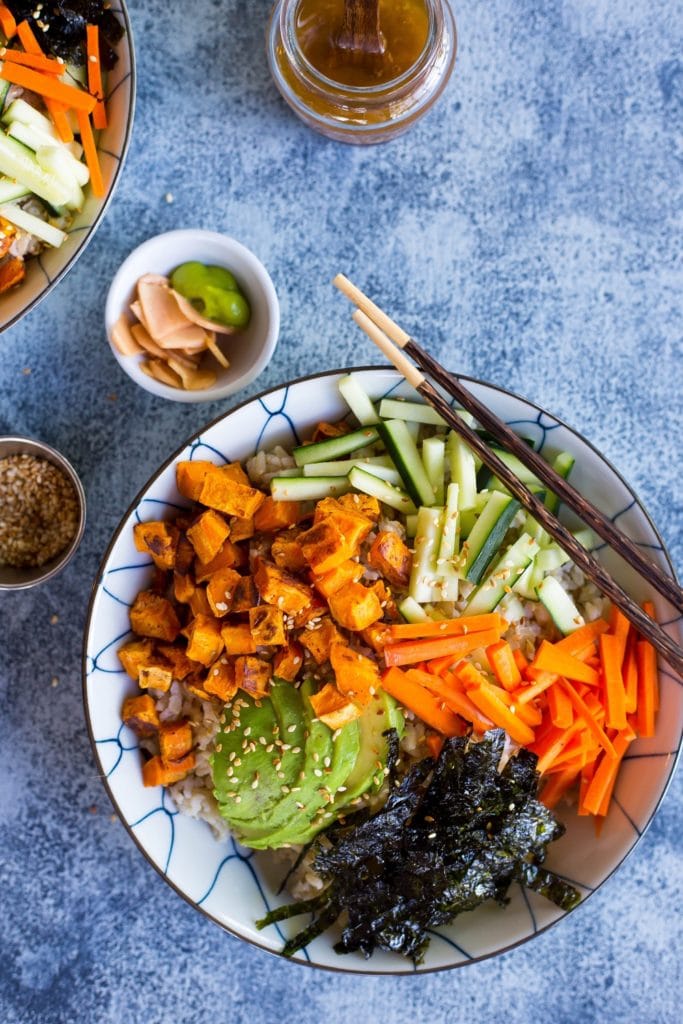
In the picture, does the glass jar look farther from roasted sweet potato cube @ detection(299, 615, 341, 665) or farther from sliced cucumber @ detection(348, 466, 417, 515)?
roasted sweet potato cube @ detection(299, 615, 341, 665)

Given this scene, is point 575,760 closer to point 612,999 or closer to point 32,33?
point 612,999

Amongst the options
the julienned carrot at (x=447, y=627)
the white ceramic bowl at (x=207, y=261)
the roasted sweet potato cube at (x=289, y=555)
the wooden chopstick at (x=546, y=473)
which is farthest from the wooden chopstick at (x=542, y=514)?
the roasted sweet potato cube at (x=289, y=555)

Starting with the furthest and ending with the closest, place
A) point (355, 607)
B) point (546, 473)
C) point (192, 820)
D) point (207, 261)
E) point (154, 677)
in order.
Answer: point (207, 261) → point (192, 820) → point (154, 677) → point (546, 473) → point (355, 607)

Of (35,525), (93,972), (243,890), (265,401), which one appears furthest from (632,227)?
(93,972)

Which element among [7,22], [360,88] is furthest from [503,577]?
[7,22]

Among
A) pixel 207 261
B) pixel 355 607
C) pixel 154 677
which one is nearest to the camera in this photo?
pixel 355 607

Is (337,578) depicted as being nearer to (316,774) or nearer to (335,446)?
(335,446)
